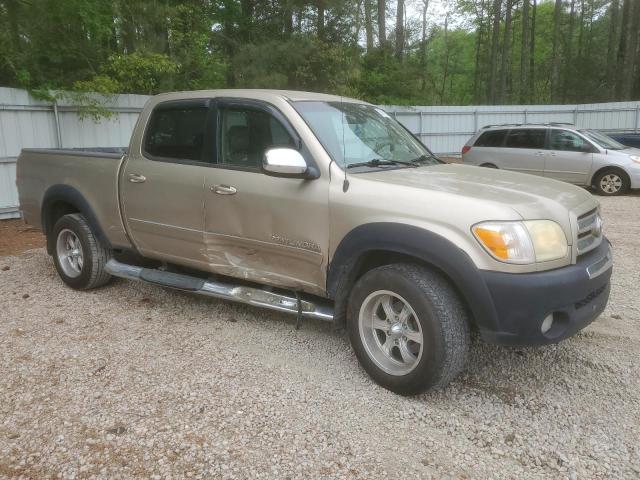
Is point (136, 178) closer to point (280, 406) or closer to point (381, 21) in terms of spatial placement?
point (280, 406)

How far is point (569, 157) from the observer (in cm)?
1282

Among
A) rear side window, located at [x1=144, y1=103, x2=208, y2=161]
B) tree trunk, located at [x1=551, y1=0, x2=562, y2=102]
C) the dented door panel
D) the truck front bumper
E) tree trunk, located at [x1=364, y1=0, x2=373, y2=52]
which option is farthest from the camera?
tree trunk, located at [x1=551, y1=0, x2=562, y2=102]

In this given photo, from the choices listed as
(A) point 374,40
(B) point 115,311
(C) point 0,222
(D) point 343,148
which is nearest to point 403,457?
(D) point 343,148

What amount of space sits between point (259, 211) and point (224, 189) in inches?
15.0

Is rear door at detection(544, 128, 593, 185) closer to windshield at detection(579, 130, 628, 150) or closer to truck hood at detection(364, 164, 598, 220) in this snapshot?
windshield at detection(579, 130, 628, 150)

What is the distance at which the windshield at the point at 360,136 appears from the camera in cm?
390

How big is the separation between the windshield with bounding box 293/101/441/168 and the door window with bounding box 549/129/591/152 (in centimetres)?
965

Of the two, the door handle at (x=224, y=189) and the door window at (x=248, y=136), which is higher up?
the door window at (x=248, y=136)

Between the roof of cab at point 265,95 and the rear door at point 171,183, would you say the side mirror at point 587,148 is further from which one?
the rear door at point 171,183

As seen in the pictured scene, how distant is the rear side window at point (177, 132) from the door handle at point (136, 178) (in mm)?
220

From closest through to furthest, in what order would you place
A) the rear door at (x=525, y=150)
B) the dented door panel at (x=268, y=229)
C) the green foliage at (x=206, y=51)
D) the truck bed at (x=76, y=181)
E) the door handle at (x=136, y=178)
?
the dented door panel at (x=268, y=229) < the door handle at (x=136, y=178) < the truck bed at (x=76, y=181) < the green foliage at (x=206, y=51) < the rear door at (x=525, y=150)

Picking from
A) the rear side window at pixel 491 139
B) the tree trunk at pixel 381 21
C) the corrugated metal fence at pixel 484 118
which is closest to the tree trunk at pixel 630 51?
the corrugated metal fence at pixel 484 118

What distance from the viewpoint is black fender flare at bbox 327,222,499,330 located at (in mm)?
3049

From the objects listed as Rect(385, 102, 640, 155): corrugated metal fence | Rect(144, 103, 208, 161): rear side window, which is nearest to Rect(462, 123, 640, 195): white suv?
Rect(385, 102, 640, 155): corrugated metal fence
